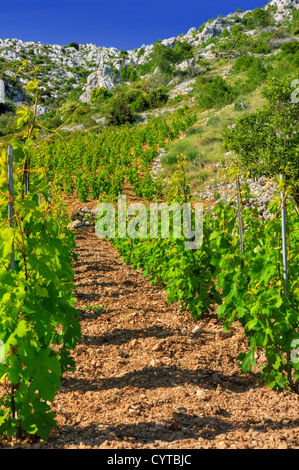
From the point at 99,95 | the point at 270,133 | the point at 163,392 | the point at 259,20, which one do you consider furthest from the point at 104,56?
the point at 163,392

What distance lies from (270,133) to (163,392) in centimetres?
977

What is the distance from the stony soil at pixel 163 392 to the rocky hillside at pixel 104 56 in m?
49.2

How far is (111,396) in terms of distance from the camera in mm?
3008

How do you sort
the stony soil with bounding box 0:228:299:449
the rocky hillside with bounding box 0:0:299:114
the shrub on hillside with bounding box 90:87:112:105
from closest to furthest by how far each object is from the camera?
1. the stony soil with bounding box 0:228:299:449
2. the shrub on hillside with bounding box 90:87:112:105
3. the rocky hillside with bounding box 0:0:299:114

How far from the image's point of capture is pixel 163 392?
3.08 metres

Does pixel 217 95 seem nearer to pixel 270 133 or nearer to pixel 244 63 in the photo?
pixel 244 63

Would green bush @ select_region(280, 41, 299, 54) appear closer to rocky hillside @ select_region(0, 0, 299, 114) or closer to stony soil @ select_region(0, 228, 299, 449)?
rocky hillside @ select_region(0, 0, 299, 114)

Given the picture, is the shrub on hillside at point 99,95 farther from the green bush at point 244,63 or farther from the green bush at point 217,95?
the green bush at point 217,95

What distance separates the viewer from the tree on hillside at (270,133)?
10.4 metres

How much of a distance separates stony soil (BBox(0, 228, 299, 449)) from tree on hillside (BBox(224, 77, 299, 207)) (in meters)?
6.74

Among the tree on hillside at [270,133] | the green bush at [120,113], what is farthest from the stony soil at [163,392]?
the green bush at [120,113]

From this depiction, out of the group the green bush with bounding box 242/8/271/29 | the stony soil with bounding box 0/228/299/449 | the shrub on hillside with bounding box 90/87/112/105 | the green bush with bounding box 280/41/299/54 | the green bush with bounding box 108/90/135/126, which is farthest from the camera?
the green bush with bounding box 242/8/271/29

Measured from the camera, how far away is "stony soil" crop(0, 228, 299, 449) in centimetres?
238

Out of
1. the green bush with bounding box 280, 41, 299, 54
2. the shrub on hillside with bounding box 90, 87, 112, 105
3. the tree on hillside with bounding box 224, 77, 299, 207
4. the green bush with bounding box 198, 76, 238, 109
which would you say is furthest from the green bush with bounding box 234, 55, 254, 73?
the tree on hillside with bounding box 224, 77, 299, 207
